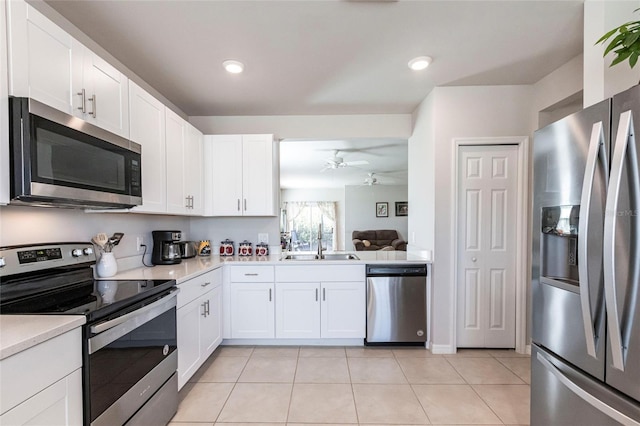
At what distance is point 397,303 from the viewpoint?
2.79 m

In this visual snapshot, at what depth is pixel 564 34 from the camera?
1.92 m

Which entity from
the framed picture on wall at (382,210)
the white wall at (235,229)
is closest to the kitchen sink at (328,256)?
the white wall at (235,229)

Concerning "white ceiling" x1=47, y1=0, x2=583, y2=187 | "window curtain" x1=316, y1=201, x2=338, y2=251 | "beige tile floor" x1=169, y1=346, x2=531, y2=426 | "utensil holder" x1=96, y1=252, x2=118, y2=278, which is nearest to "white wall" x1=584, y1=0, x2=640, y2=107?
"white ceiling" x1=47, y1=0, x2=583, y2=187

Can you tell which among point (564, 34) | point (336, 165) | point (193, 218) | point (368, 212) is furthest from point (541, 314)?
point (368, 212)

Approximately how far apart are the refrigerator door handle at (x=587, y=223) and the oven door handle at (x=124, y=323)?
1.97 meters

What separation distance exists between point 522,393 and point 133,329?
2611 mm

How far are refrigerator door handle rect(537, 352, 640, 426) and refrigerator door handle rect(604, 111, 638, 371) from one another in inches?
6.2

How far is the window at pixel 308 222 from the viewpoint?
9.92 meters

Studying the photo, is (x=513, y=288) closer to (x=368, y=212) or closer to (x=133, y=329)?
(x=133, y=329)

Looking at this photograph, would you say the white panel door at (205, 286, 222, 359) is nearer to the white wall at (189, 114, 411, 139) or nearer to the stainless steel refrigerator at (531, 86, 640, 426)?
the white wall at (189, 114, 411, 139)

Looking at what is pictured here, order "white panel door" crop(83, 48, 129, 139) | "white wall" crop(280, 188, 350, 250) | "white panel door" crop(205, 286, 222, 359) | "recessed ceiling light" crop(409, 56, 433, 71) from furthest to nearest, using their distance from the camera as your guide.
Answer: "white wall" crop(280, 188, 350, 250)
"white panel door" crop(205, 286, 222, 359)
"recessed ceiling light" crop(409, 56, 433, 71)
"white panel door" crop(83, 48, 129, 139)

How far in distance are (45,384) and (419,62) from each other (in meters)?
2.75

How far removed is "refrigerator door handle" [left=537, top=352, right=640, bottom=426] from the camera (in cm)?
100

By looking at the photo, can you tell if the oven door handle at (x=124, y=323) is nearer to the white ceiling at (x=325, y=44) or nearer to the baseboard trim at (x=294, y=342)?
the baseboard trim at (x=294, y=342)
